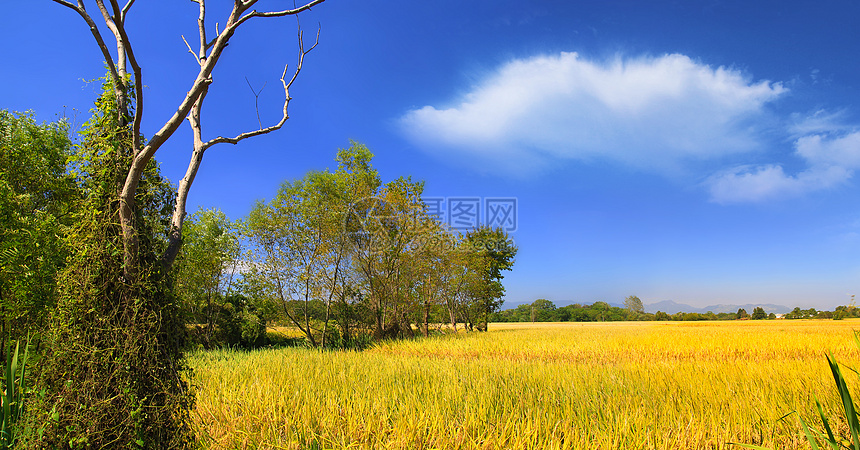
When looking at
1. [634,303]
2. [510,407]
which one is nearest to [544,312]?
[634,303]

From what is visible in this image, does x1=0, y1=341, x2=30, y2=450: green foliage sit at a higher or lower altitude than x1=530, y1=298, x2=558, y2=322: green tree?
higher

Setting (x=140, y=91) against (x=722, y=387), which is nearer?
(x=140, y=91)

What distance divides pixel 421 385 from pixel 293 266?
29.9 feet

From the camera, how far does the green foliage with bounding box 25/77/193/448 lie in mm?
2434

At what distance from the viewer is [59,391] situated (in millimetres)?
2482

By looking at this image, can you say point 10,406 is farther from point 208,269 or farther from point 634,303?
point 634,303

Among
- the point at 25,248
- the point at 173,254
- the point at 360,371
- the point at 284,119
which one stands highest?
the point at 284,119

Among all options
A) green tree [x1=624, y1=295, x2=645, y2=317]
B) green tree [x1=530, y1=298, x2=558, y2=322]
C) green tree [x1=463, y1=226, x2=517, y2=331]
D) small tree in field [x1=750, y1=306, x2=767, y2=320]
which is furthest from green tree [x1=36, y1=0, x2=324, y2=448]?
green tree [x1=624, y1=295, x2=645, y2=317]

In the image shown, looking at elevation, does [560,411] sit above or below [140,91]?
below

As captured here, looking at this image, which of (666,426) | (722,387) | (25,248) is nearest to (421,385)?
(666,426)

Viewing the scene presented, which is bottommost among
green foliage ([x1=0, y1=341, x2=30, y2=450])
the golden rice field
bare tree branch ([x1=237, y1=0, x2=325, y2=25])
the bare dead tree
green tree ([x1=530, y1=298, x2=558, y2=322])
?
green tree ([x1=530, y1=298, x2=558, y2=322])

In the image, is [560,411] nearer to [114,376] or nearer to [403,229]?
[114,376]

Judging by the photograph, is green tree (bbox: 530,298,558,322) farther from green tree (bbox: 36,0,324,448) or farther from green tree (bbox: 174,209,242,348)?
green tree (bbox: 36,0,324,448)

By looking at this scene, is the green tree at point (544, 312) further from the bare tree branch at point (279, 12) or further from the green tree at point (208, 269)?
the bare tree branch at point (279, 12)
